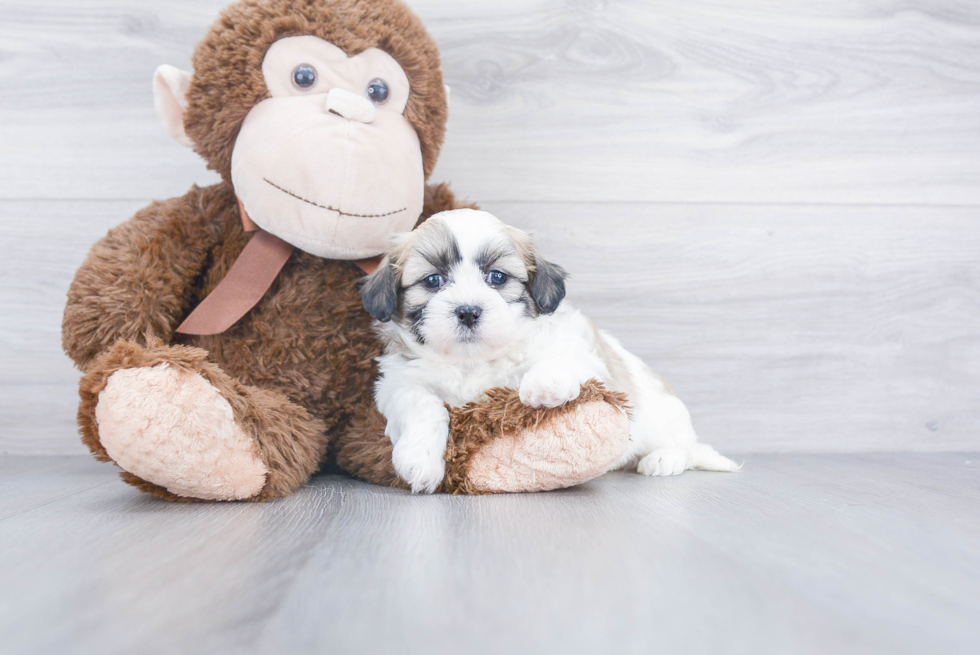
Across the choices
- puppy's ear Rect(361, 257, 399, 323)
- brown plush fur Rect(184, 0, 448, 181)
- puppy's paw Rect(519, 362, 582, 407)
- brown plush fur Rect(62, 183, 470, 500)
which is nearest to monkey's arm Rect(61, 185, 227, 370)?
brown plush fur Rect(62, 183, 470, 500)

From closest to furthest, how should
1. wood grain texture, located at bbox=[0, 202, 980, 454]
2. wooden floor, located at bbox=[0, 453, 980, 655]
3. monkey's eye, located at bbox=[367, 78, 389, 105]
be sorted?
wooden floor, located at bbox=[0, 453, 980, 655], monkey's eye, located at bbox=[367, 78, 389, 105], wood grain texture, located at bbox=[0, 202, 980, 454]

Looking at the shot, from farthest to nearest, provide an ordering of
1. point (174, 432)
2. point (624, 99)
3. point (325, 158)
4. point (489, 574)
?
point (624, 99) → point (325, 158) → point (174, 432) → point (489, 574)

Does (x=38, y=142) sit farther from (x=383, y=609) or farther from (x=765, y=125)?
(x=765, y=125)

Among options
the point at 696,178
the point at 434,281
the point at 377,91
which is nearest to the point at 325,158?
the point at 377,91

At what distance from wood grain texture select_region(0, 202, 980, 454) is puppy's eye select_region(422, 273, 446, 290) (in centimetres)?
64

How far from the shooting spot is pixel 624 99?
1896 mm

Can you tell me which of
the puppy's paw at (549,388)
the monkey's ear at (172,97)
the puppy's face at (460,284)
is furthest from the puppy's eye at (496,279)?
the monkey's ear at (172,97)

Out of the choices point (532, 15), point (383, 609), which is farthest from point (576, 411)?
point (532, 15)

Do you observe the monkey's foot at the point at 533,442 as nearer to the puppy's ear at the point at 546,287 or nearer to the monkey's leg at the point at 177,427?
the puppy's ear at the point at 546,287

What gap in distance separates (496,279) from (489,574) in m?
0.67

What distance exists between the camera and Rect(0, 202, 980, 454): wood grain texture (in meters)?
1.92

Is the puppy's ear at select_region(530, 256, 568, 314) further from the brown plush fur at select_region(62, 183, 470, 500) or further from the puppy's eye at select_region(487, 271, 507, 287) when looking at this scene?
the brown plush fur at select_region(62, 183, 470, 500)

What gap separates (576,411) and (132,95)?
1.53 m

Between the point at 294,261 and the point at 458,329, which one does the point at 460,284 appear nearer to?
the point at 458,329
